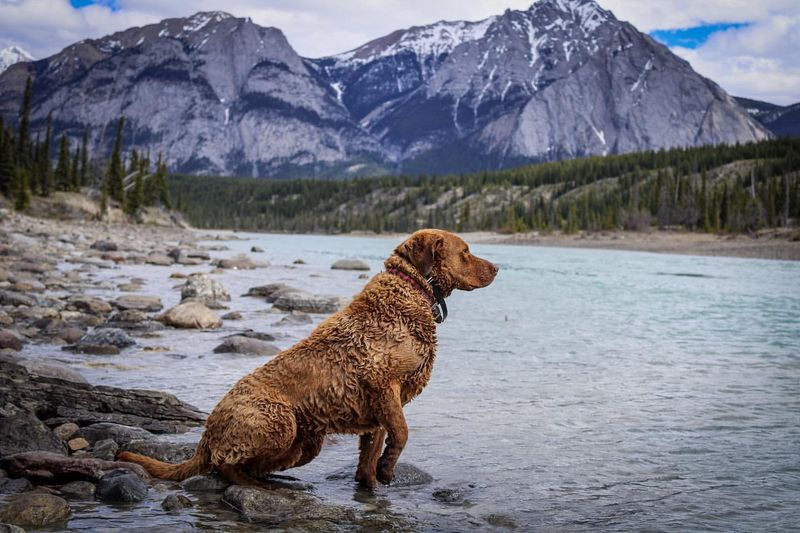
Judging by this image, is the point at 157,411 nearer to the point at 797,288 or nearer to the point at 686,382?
the point at 686,382

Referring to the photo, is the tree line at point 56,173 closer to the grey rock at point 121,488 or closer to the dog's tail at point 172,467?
the dog's tail at point 172,467

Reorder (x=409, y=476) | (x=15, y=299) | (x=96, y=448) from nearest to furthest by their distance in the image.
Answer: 1. (x=409, y=476)
2. (x=96, y=448)
3. (x=15, y=299)

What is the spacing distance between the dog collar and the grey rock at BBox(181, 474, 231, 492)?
2.63 metres

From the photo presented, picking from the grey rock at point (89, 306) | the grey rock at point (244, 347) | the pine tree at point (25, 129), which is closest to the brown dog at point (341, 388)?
the grey rock at point (244, 347)

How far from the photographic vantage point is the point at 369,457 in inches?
265

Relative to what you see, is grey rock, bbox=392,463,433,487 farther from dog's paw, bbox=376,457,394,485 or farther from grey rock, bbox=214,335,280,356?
grey rock, bbox=214,335,280,356

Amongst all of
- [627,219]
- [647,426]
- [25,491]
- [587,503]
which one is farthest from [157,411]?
[627,219]

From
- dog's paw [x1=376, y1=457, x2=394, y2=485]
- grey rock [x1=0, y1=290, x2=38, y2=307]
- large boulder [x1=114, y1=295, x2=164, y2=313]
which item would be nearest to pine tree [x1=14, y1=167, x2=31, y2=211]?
large boulder [x1=114, y1=295, x2=164, y2=313]

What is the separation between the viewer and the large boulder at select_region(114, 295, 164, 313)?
809 inches

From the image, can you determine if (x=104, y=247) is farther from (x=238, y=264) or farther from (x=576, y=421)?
(x=576, y=421)

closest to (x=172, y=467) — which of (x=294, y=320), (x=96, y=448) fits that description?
(x=96, y=448)

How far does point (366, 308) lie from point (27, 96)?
104169mm

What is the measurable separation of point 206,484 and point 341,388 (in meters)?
1.73

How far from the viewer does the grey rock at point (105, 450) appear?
7.29 m
